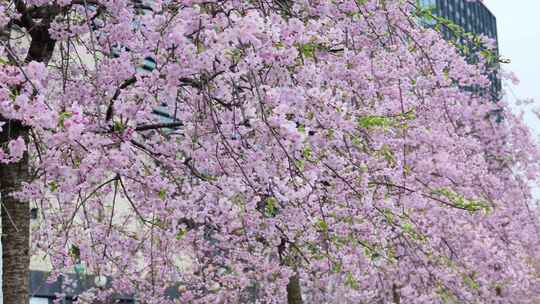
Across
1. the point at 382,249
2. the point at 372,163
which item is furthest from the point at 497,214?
the point at 372,163

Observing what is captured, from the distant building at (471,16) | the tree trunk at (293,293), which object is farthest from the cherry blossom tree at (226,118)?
the distant building at (471,16)

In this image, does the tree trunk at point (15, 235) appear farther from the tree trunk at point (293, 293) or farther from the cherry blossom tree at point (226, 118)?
the tree trunk at point (293, 293)

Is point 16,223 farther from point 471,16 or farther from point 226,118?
point 471,16

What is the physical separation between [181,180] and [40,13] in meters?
2.48

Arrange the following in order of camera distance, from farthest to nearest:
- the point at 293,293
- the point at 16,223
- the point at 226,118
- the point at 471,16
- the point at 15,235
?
1. the point at 471,16
2. the point at 293,293
3. the point at 16,223
4. the point at 15,235
5. the point at 226,118

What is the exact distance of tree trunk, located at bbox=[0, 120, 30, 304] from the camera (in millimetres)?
6980

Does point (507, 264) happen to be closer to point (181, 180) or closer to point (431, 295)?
point (431, 295)

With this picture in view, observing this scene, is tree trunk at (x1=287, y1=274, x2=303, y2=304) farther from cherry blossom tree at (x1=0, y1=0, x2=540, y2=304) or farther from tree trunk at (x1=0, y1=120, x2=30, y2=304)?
tree trunk at (x1=0, y1=120, x2=30, y2=304)

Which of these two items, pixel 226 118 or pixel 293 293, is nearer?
pixel 226 118

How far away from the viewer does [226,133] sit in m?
5.91

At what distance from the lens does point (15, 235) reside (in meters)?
7.00

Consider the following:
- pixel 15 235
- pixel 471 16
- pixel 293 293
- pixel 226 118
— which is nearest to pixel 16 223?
pixel 15 235

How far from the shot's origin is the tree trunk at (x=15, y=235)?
22.9 feet

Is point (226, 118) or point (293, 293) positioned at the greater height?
point (226, 118)
